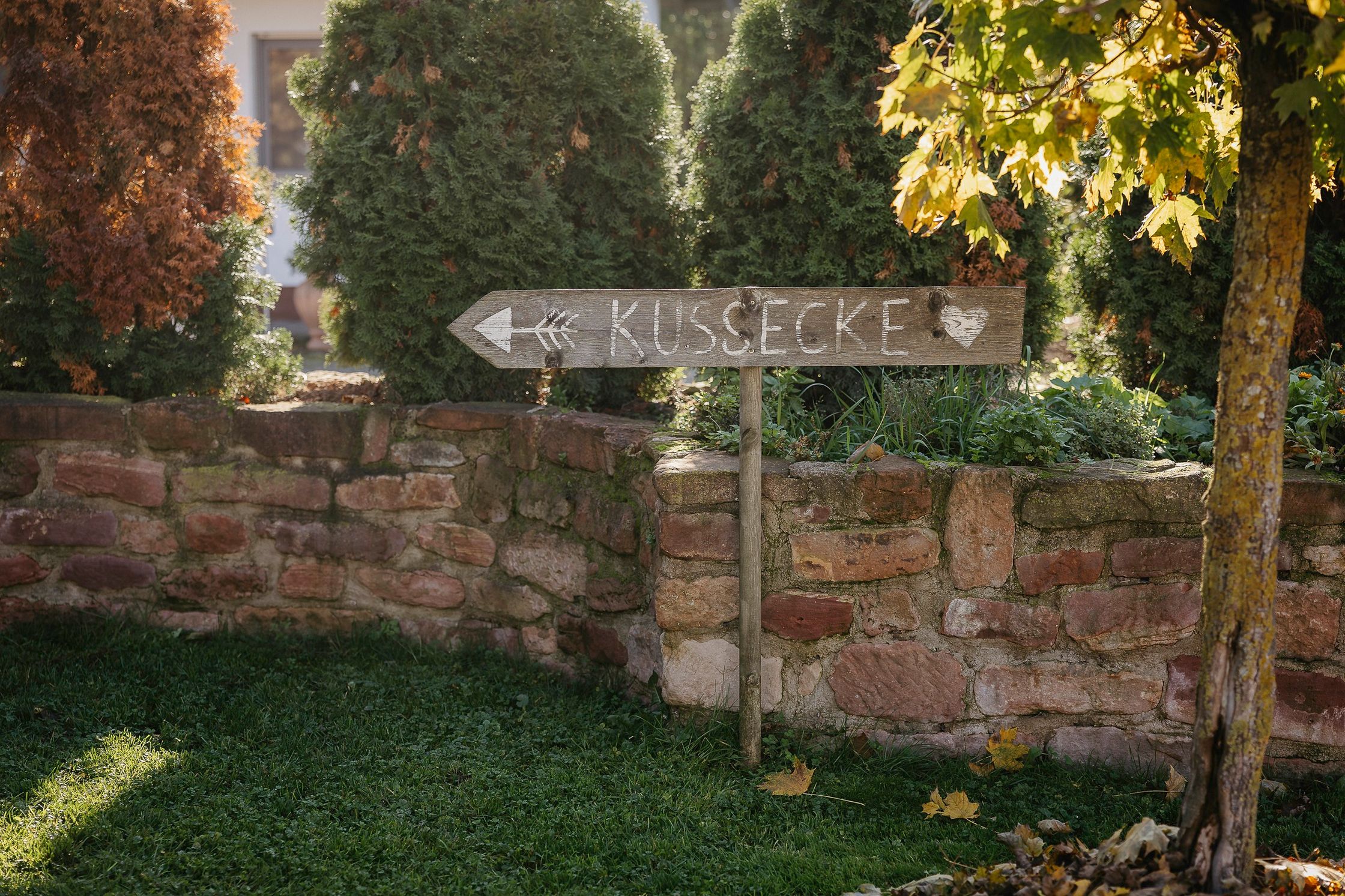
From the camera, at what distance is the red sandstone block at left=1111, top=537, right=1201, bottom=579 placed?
10.0 ft

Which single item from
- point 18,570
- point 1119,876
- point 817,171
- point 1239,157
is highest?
point 817,171

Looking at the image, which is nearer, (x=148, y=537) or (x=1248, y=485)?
(x=1248, y=485)

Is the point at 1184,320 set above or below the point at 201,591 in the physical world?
above

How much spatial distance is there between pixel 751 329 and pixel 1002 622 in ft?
3.62

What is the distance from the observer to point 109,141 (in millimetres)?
3984

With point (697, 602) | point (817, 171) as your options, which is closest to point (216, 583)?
point (697, 602)

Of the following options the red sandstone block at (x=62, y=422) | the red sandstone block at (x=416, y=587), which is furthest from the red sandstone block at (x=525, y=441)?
the red sandstone block at (x=62, y=422)

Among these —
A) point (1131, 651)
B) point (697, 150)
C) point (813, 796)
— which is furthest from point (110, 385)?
point (1131, 651)

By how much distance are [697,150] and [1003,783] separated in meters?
2.48

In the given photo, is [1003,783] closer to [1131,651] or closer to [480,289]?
[1131,651]

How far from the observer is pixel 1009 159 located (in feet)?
7.97

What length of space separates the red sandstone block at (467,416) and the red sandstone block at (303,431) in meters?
0.24

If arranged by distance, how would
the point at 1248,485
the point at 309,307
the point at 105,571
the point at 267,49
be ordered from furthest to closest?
1. the point at 267,49
2. the point at 309,307
3. the point at 105,571
4. the point at 1248,485

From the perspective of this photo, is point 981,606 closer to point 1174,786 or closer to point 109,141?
point 1174,786
